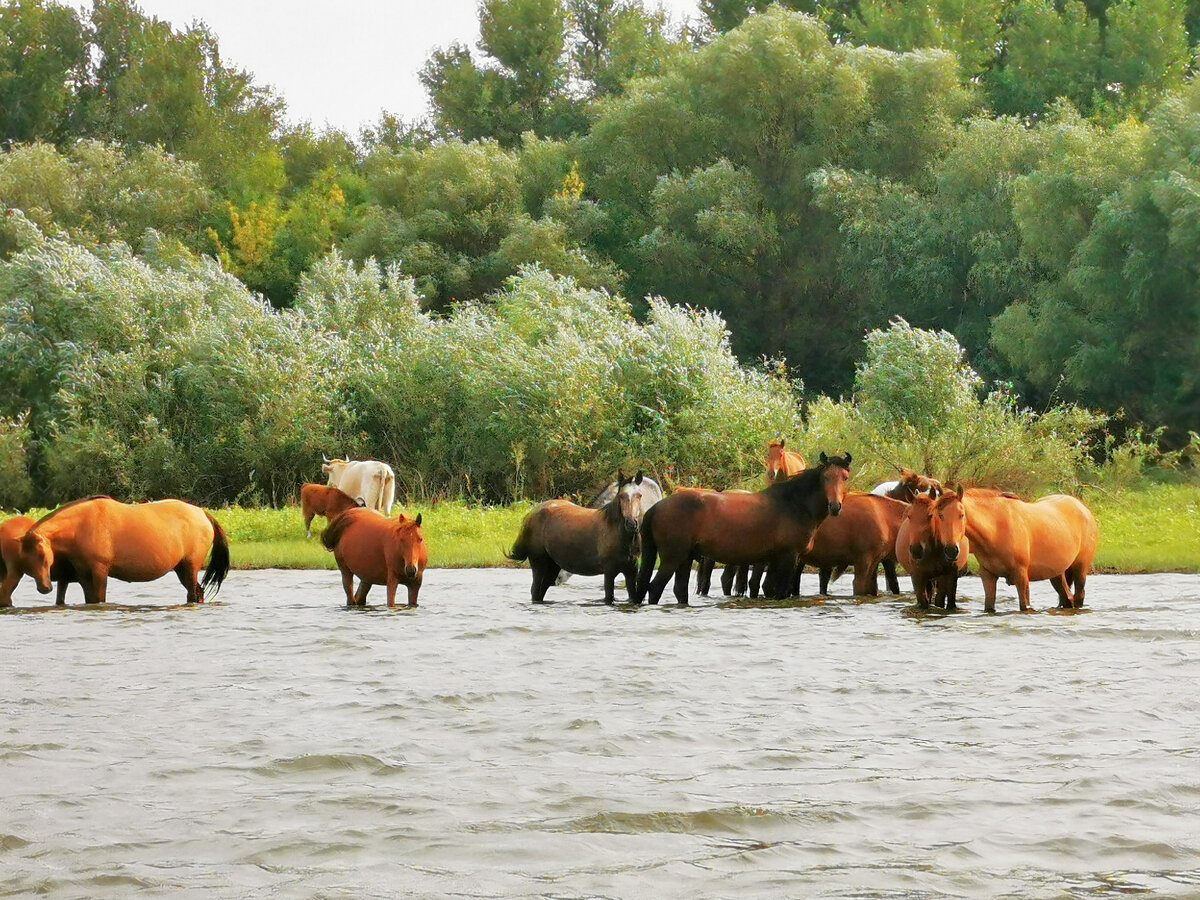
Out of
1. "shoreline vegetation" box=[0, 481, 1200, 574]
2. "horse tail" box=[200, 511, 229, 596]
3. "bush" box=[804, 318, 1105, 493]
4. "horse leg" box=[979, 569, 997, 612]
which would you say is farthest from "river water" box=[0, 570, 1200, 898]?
"bush" box=[804, 318, 1105, 493]

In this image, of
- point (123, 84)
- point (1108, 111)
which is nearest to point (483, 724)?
point (1108, 111)

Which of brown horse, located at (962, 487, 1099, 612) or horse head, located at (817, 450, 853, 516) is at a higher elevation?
horse head, located at (817, 450, 853, 516)

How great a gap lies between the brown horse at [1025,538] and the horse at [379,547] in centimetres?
517

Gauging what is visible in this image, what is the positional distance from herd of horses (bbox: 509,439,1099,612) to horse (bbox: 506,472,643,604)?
0.01 metres

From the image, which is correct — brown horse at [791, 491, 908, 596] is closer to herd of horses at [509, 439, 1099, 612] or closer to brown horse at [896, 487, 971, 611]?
herd of horses at [509, 439, 1099, 612]

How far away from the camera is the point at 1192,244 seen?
40.2m

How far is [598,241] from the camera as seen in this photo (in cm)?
6056

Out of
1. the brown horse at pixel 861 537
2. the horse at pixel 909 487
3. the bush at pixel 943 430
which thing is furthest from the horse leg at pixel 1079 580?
the bush at pixel 943 430

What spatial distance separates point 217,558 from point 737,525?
17.8 feet

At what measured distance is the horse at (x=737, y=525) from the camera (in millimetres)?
16469

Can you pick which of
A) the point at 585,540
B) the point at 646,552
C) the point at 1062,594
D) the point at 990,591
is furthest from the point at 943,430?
the point at 990,591

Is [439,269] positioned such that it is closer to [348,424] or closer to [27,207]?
[27,207]

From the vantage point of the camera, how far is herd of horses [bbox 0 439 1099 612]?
1498cm

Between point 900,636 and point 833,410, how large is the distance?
21588 millimetres
